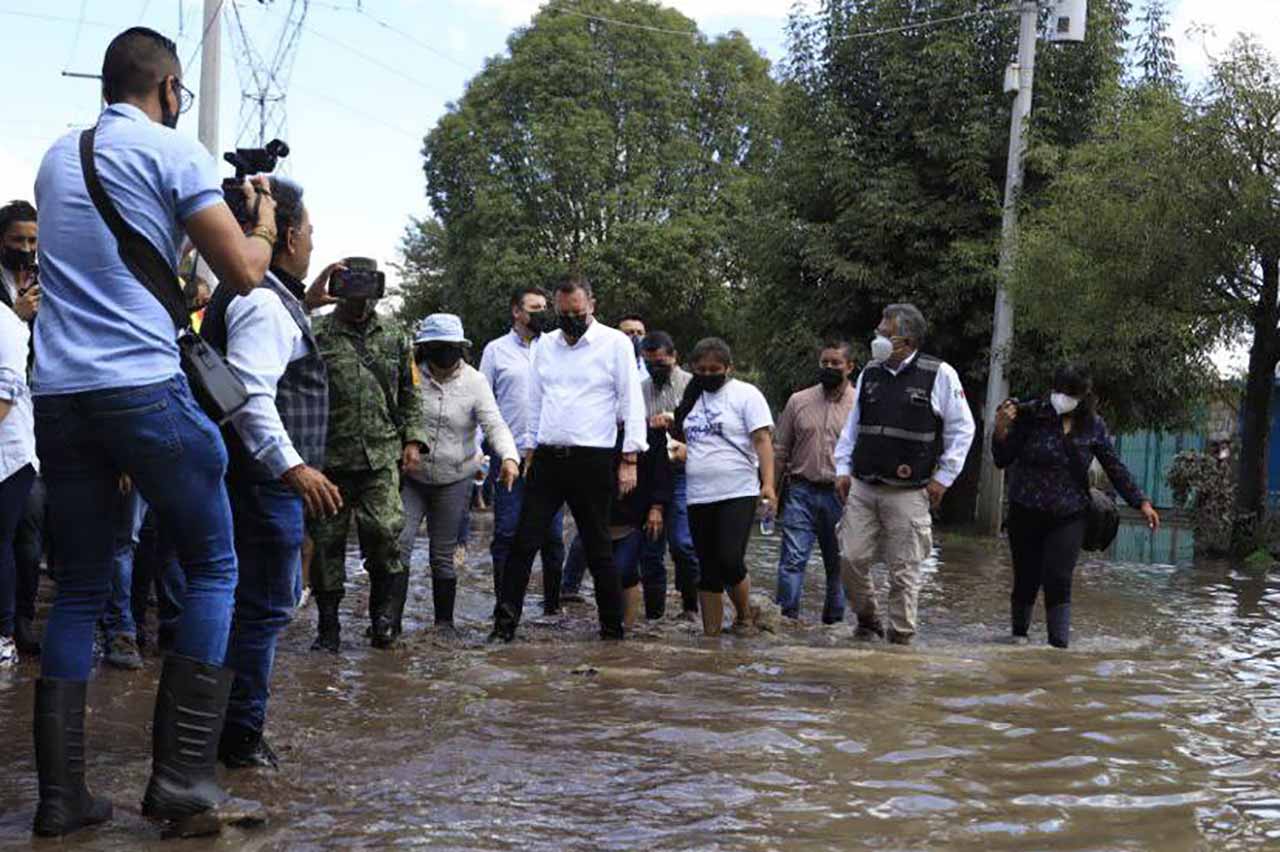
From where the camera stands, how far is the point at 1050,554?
9016mm

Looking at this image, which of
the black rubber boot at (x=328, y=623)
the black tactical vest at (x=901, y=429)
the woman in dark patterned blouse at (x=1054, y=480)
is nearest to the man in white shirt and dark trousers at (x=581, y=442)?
the black rubber boot at (x=328, y=623)

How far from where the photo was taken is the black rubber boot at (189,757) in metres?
4.09

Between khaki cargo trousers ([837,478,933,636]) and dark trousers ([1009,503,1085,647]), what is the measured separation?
25.3 inches

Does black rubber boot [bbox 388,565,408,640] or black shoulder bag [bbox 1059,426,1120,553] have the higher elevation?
black shoulder bag [bbox 1059,426,1120,553]

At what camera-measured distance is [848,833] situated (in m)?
4.51

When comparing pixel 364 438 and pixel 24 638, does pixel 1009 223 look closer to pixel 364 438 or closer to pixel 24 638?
pixel 364 438

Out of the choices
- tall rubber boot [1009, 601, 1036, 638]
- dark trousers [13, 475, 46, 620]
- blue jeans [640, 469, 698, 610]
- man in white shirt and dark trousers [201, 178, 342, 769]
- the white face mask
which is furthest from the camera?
blue jeans [640, 469, 698, 610]

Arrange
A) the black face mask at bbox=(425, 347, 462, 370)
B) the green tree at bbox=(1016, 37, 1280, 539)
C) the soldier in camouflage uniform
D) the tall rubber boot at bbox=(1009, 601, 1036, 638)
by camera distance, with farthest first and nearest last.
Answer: the green tree at bbox=(1016, 37, 1280, 539) < the tall rubber boot at bbox=(1009, 601, 1036, 638) < the black face mask at bbox=(425, 347, 462, 370) < the soldier in camouflage uniform

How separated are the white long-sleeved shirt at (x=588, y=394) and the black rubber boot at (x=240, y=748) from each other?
11.6ft

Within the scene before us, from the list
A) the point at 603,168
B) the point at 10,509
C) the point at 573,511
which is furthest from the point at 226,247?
the point at 603,168

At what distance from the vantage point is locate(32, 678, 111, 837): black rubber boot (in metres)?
4.06

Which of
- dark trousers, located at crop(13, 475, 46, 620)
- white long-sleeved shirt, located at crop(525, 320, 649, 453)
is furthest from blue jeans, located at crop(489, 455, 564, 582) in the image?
dark trousers, located at crop(13, 475, 46, 620)

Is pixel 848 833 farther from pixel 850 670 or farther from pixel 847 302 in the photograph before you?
pixel 847 302

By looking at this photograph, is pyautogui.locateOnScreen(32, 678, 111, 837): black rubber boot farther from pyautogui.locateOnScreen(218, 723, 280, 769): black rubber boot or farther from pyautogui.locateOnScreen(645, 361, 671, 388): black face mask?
pyautogui.locateOnScreen(645, 361, 671, 388): black face mask
